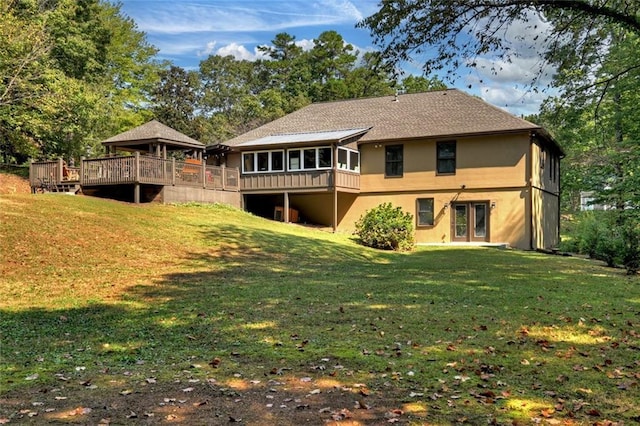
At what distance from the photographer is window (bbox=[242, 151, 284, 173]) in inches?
1073

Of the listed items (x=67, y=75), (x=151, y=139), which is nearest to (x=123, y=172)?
(x=151, y=139)

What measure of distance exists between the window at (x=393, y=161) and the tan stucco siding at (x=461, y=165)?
0.66 ft

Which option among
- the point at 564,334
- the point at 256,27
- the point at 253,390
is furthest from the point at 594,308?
the point at 256,27

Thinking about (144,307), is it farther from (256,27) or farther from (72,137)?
(72,137)

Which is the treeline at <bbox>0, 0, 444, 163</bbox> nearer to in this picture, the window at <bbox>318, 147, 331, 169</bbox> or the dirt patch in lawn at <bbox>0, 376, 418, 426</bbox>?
the window at <bbox>318, 147, 331, 169</bbox>

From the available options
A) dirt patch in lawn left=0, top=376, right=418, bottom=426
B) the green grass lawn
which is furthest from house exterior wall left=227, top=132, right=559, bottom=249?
dirt patch in lawn left=0, top=376, right=418, bottom=426

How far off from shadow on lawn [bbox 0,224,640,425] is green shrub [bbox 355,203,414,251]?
9.98 m

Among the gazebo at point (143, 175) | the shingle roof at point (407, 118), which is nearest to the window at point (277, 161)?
the gazebo at point (143, 175)

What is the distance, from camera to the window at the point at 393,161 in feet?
86.6

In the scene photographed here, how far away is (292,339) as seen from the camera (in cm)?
643

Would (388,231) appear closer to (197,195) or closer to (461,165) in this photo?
(461,165)

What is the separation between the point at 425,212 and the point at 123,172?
14717mm

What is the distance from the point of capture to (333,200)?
90.6 ft

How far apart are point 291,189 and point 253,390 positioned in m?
22.2
